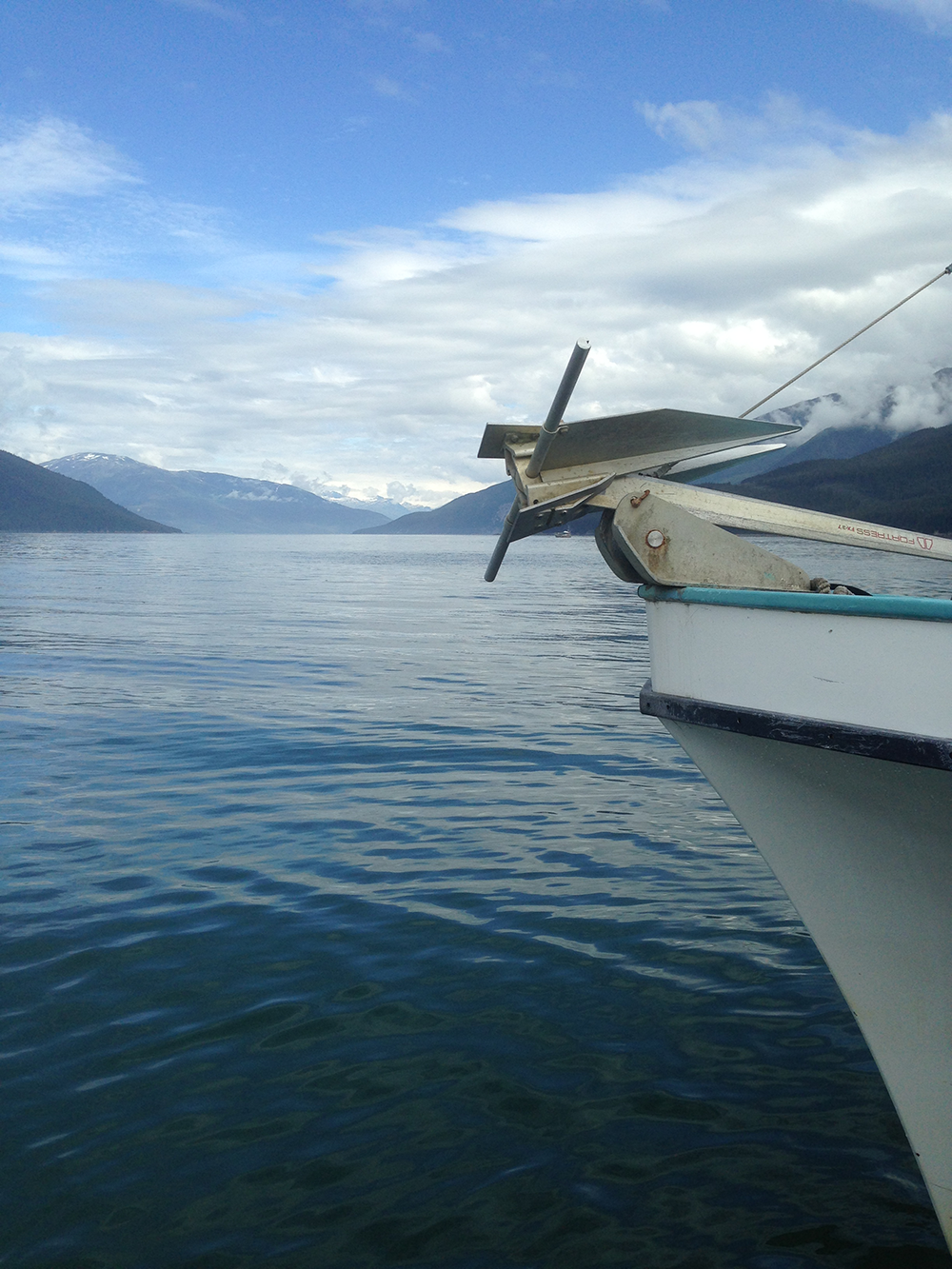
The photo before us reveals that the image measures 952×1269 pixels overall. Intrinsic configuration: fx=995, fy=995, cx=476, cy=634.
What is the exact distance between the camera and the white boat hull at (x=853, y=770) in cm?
342

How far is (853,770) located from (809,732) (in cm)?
27

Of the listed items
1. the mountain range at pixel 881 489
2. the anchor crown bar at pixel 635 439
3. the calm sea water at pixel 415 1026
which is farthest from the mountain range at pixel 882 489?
the anchor crown bar at pixel 635 439

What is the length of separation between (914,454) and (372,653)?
198260mm

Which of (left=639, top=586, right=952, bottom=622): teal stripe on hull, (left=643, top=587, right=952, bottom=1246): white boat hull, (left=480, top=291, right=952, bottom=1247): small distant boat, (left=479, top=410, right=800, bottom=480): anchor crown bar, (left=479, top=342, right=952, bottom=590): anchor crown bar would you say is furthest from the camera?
(left=479, top=410, right=800, bottom=480): anchor crown bar

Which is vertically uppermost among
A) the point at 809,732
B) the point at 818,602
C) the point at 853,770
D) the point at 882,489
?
the point at 882,489

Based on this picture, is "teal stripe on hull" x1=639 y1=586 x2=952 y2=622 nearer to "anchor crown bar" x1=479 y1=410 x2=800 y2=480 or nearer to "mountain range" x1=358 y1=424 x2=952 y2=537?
"anchor crown bar" x1=479 y1=410 x2=800 y2=480

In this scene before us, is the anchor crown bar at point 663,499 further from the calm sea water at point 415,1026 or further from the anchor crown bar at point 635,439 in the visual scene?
the calm sea water at point 415,1026

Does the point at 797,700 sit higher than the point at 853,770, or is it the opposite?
the point at 797,700

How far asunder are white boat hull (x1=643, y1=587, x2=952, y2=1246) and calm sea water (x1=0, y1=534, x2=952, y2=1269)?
1.00 meters

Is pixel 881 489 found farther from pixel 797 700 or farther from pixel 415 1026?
pixel 797 700

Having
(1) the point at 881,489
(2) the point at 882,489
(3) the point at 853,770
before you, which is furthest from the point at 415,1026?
(1) the point at 881,489

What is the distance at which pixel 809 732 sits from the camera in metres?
3.66

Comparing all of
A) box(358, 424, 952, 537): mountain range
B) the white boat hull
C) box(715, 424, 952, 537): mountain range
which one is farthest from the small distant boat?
box(715, 424, 952, 537): mountain range

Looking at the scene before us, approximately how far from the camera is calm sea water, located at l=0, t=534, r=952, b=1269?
14.0ft
